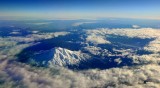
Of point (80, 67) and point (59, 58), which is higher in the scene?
point (59, 58)

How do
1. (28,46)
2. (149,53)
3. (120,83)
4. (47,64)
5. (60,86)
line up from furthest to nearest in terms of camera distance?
(28,46)
(149,53)
(47,64)
(120,83)
(60,86)

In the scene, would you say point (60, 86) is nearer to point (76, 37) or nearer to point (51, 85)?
point (51, 85)

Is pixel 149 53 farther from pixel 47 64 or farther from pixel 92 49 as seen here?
pixel 47 64

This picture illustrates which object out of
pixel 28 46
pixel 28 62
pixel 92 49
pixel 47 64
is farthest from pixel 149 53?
pixel 28 46

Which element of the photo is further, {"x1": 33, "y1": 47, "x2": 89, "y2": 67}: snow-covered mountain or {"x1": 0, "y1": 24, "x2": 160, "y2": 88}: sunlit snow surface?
{"x1": 33, "y1": 47, "x2": 89, "y2": 67}: snow-covered mountain

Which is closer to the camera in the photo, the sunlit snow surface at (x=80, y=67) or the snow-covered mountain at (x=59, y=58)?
the sunlit snow surface at (x=80, y=67)

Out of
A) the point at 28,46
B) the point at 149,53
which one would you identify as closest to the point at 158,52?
the point at 149,53

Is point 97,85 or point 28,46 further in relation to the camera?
point 28,46

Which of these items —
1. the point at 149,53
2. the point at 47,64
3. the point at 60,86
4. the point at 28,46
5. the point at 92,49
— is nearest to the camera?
the point at 60,86

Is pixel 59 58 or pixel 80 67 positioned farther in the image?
pixel 59 58
